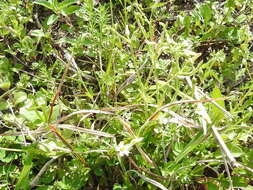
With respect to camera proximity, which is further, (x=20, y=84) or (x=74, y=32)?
(x=74, y=32)

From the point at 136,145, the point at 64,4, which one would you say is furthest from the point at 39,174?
the point at 64,4

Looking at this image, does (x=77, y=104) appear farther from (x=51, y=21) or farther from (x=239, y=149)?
(x=239, y=149)

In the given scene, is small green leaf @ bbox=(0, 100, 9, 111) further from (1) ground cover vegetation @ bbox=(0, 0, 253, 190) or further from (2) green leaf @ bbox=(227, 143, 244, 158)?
(2) green leaf @ bbox=(227, 143, 244, 158)

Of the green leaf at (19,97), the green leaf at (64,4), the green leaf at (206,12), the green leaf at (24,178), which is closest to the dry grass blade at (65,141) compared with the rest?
the green leaf at (24,178)

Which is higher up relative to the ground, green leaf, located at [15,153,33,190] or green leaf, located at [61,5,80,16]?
green leaf, located at [61,5,80,16]

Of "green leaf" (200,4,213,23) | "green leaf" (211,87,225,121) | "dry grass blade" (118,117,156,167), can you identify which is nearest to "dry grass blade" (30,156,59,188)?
"dry grass blade" (118,117,156,167)

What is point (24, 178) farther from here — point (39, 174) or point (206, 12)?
point (206, 12)

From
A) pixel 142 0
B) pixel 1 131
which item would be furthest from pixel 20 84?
pixel 142 0
